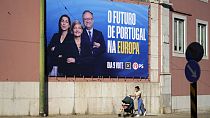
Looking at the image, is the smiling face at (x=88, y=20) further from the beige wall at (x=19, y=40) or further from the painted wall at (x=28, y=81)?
the beige wall at (x=19, y=40)

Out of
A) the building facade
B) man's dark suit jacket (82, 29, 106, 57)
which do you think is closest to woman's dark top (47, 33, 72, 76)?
the building facade

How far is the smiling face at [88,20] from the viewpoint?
78.3ft

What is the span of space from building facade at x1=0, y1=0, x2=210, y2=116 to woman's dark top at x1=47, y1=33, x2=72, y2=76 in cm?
57

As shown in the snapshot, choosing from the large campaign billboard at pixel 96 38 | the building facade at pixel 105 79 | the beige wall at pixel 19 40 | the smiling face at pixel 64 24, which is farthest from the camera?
the smiling face at pixel 64 24

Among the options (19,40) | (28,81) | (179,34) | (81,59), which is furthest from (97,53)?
(179,34)

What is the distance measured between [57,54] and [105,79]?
3075mm

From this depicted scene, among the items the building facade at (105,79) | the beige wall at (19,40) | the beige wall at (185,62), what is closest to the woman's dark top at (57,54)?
the building facade at (105,79)

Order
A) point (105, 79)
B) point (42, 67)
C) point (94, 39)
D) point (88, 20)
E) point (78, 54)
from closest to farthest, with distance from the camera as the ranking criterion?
point (42, 67)
point (78, 54)
point (88, 20)
point (94, 39)
point (105, 79)

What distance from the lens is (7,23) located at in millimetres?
20922

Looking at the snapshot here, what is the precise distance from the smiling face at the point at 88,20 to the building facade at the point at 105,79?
8.48ft

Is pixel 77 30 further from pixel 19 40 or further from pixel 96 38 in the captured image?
pixel 19 40

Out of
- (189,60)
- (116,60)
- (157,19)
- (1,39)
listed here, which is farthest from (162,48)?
(189,60)

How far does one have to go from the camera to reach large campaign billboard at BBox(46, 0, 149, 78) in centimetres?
2272

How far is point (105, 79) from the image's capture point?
80.2 feet
